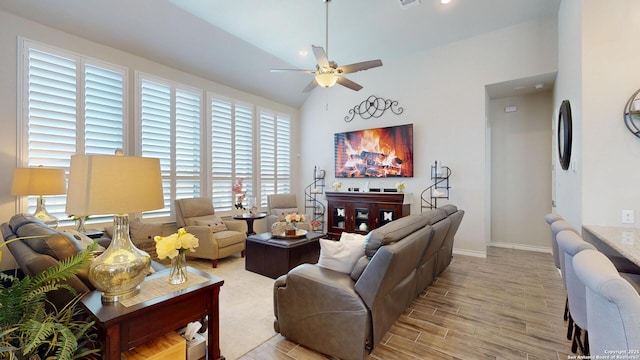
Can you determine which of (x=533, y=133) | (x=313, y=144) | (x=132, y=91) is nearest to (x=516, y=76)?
(x=533, y=133)

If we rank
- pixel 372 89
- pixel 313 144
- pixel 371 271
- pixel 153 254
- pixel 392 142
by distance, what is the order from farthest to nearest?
1. pixel 313 144
2. pixel 372 89
3. pixel 392 142
4. pixel 153 254
5. pixel 371 271

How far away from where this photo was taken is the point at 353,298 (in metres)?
1.95

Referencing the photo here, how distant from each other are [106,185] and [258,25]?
13.7 ft

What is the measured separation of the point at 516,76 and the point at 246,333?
17.7ft

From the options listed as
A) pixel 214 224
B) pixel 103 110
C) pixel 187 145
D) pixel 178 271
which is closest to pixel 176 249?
pixel 178 271

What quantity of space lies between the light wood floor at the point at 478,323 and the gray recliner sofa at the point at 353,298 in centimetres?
17

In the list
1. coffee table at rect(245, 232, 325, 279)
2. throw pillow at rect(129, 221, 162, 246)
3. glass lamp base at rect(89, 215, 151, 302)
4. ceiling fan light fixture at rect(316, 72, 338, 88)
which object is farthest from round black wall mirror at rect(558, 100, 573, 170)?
throw pillow at rect(129, 221, 162, 246)

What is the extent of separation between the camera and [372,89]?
612 centimetres

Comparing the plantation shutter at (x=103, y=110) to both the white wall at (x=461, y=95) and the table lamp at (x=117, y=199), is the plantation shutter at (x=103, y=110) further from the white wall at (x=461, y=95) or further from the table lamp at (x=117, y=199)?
the white wall at (x=461, y=95)

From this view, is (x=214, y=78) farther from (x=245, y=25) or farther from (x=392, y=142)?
(x=392, y=142)

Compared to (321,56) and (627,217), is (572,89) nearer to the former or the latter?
(627,217)

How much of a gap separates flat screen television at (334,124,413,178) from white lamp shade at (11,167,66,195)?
492 cm

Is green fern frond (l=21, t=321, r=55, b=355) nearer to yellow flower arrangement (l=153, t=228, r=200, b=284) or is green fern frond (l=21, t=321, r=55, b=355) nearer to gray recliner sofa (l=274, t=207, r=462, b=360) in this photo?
yellow flower arrangement (l=153, t=228, r=200, b=284)

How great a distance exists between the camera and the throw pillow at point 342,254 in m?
2.22
